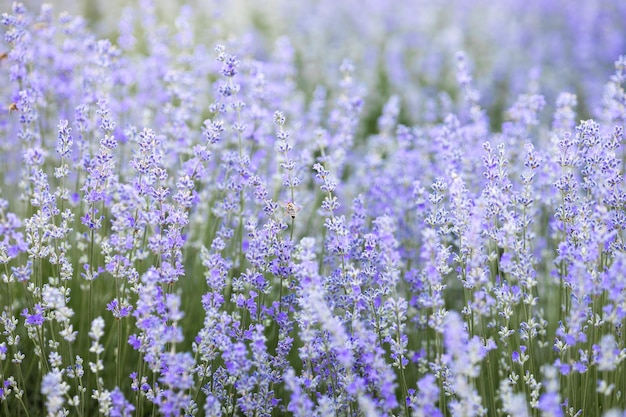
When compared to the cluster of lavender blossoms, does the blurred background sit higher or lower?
higher

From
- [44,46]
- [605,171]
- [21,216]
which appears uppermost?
[44,46]

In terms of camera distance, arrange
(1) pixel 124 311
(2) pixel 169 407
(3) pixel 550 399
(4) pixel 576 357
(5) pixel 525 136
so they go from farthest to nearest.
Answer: (5) pixel 525 136 → (4) pixel 576 357 → (1) pixel 124 311 → (2) pixel 169 407 → (3) pixel 550 399

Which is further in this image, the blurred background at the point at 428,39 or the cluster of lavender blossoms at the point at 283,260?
the blurred background at the point at 428,39

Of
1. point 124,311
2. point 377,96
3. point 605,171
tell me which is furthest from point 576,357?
point 377,96

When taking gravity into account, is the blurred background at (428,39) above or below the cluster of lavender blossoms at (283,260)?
above

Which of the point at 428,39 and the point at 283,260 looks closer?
the point at 283,260

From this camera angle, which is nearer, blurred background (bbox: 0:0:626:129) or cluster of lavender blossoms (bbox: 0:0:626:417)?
cluster of lavender blossoms (bbox: 0:0:626:417)

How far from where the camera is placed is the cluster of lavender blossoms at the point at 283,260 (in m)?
2.29

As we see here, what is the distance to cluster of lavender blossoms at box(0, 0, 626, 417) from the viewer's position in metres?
2.29

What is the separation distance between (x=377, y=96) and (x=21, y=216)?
4410 millimetres

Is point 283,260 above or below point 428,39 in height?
below

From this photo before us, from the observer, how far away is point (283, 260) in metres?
2.68

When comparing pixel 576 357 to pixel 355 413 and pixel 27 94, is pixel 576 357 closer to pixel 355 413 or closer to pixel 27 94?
pixel 355 413

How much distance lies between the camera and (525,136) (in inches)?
147
